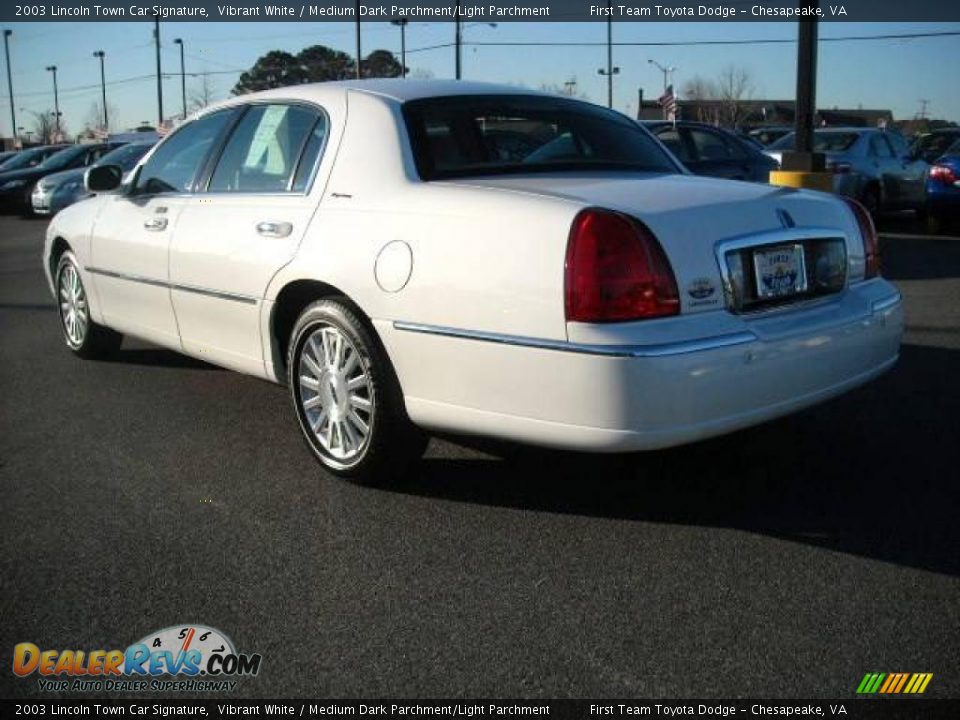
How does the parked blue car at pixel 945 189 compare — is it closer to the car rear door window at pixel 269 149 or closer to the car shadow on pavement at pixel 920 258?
the car shadow on pavement at pixel 920 258

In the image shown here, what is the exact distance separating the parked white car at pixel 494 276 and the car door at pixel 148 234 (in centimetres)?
3

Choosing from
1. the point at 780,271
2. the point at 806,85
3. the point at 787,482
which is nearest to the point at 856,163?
the point at 806,85

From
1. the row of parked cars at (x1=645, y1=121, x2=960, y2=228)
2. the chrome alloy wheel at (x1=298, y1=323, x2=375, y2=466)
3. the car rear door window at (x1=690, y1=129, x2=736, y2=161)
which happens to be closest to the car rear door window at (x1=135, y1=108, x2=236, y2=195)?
the chrome alloy wheel at (x1=298, y1=323, x2=375, y2=466)

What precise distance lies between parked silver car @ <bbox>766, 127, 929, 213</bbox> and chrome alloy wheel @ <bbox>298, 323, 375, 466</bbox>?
10.4 m

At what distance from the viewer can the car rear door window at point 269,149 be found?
439cm

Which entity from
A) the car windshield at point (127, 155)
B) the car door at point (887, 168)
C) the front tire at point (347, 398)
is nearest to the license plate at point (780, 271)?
the front tire at point (347, 398)

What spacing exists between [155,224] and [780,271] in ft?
10.1

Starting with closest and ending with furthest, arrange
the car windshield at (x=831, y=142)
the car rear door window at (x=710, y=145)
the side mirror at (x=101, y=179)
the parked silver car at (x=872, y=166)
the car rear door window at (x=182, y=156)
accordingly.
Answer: the car rear door window at (x=182, y=156) < the side mirror at (x=101, y=179) < the car rear door window at (x=710, y=145) < the parked silver car at (x=872, y=166) < the car windshield at (x=831, y=142)

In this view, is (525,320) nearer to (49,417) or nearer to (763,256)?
(763,256)

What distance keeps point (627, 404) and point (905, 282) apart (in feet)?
22.7

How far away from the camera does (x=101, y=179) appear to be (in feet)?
18.9

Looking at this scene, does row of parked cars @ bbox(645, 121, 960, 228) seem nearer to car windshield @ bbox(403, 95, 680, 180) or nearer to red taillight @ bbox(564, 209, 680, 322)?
car windshield @ bbox(403, 95, 680, 180)

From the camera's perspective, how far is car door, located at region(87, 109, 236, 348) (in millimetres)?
5078

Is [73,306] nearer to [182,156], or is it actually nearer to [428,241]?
[182,156]
